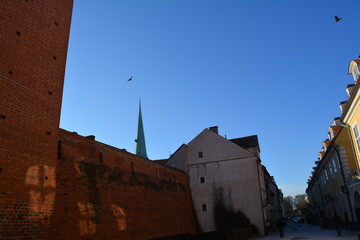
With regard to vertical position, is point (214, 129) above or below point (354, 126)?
above

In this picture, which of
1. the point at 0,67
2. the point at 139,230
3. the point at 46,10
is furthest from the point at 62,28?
the point at 139,230

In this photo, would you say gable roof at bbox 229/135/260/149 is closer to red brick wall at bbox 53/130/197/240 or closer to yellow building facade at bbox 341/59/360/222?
red brick wall at bbox 53/130/197/240

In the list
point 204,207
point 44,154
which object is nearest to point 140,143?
point 204,207

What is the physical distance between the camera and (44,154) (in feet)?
31.3

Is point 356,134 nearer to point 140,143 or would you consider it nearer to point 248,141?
point 248,141

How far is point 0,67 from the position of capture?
28.4 feet

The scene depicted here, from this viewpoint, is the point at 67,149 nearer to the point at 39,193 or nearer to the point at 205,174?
the point at 39,193

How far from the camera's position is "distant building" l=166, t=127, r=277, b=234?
2734 cm

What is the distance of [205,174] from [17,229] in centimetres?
2292

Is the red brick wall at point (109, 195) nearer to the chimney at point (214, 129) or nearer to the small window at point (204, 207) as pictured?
the small window at point (204, 207)

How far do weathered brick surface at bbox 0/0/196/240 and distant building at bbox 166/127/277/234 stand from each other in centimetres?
1198

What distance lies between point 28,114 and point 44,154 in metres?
1.39

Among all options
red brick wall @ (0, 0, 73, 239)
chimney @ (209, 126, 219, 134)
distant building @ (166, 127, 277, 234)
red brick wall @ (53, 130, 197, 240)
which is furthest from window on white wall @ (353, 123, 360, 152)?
red brick wall @ (0, 0, 73, 239)

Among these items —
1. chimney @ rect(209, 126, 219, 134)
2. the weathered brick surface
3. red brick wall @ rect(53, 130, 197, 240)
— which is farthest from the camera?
chimney @ rect(209, 126, 219, 134)
